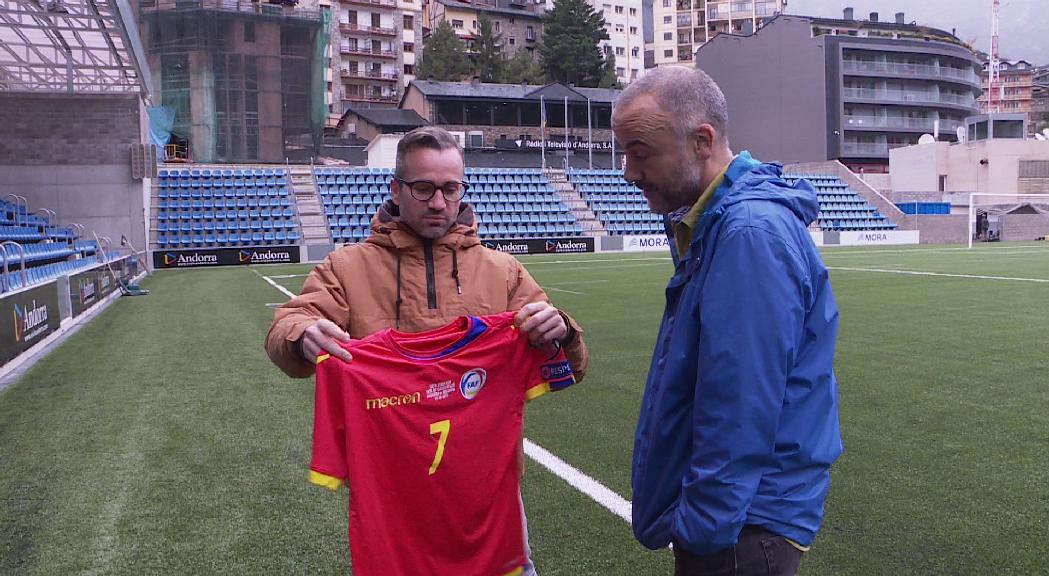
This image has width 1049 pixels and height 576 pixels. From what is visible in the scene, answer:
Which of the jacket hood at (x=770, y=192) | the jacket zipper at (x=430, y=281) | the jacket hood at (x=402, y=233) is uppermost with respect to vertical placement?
the jacket hood at (x=770, y=192)

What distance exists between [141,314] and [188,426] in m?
8.71

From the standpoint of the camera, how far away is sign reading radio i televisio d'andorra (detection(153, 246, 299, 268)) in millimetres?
28094

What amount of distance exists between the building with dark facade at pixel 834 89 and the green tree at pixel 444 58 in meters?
21.9

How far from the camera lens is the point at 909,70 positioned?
223 feet

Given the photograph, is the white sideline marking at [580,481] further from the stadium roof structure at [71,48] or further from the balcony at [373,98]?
the balcony at [373,98]

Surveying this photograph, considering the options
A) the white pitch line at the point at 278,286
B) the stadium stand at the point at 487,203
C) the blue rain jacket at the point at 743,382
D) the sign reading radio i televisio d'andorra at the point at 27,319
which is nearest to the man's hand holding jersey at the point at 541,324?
the blue rain jacket at the point at 743,382

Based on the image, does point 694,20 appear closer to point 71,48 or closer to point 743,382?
point 71,48

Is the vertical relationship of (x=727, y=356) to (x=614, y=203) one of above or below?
below

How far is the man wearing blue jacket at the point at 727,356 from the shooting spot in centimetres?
160

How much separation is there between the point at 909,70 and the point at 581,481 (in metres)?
73.7

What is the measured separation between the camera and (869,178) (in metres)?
48.8

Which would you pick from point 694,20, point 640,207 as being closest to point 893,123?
point 694,20

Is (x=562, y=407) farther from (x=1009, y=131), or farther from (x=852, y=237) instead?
(x=1009, y=131)

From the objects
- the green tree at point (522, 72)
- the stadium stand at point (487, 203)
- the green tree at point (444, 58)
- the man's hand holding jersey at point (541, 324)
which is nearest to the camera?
the man's hand holding jersey at point (541, 324)
